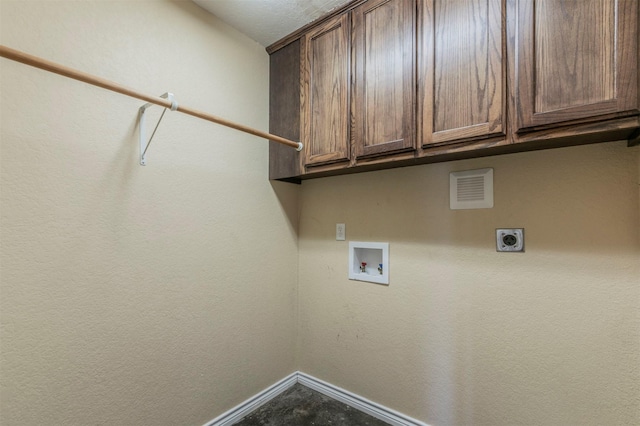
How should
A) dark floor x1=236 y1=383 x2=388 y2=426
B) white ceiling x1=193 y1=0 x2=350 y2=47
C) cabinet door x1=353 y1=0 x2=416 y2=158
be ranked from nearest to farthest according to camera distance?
cabinet door x1=353 y1=0 x2=416 y2=158 → white ceiling x1=193 y1=0 x2=350 y2=47 → dark floor x1=236 y1=383 x2=388 y2=426

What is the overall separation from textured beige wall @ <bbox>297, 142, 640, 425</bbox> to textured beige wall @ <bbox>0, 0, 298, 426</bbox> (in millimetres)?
615

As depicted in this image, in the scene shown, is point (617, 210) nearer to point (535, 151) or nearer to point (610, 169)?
point (610, 169)

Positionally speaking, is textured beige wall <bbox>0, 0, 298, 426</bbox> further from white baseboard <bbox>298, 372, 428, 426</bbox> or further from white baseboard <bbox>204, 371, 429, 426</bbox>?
white baseboard <bbox>298, 372, 428, 426</bbox>

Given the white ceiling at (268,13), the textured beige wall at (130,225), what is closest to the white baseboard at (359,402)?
the textured beige wall at (130,225)

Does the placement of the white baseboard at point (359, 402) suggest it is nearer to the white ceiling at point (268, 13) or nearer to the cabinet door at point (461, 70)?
the cabinet door at point (461, 70)

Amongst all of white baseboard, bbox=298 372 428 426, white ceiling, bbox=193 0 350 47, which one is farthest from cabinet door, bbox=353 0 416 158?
white baseboard, bbox=298 372 428 426

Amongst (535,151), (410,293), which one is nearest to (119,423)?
(410,293)

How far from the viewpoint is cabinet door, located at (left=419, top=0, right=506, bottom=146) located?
110cm

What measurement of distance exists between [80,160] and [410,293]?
5.53 ft

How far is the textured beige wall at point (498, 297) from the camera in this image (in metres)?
1.13

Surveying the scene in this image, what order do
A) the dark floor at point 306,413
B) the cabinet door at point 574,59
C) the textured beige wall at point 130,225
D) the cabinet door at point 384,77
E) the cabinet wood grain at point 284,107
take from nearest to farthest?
the cabinet door at point 574,59, the textured beige wall at point 130,225, the cabinet door at point 384,77, the dark floor at point 306,413, the cabinet wood grain at point 284,107

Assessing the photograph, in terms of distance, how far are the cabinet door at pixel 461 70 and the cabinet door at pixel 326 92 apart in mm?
422

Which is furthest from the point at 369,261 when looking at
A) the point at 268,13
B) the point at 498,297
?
the point at 268,13

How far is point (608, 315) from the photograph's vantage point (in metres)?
1.13
